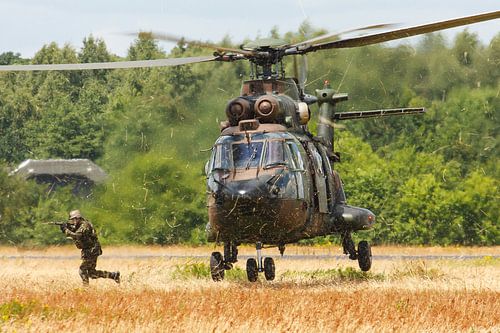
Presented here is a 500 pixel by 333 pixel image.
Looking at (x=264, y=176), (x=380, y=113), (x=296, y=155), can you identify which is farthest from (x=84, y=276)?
(x=380, y=113)

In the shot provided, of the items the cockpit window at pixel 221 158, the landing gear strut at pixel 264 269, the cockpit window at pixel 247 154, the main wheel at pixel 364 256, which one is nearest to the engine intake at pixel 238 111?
the cockpit window at pixel 221 158

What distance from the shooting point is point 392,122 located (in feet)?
184

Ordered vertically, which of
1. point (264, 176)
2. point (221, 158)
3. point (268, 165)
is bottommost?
point (264, 176)

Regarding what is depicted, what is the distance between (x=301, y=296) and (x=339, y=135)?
34008 mm

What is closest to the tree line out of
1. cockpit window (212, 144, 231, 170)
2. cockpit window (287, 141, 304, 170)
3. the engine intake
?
the engine intake

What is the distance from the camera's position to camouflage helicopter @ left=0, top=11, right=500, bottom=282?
1822 cm

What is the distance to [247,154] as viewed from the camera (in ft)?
61.4

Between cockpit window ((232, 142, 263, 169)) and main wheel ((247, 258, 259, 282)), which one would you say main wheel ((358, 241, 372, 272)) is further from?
cockpit window ((232, 142, 263, 169))

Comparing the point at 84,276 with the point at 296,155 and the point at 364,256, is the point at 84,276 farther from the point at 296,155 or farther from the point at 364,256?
the point at 364,256

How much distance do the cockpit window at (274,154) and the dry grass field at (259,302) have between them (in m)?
2.22

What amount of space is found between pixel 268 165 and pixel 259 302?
3645 millimetres

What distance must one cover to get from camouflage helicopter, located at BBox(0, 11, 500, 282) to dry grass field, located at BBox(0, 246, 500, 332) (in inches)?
40.7

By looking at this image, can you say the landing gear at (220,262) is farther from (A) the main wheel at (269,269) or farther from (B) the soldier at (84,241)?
(B) the soldier at (84,241)

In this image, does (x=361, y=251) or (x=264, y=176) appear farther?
(x=361, y=251)
